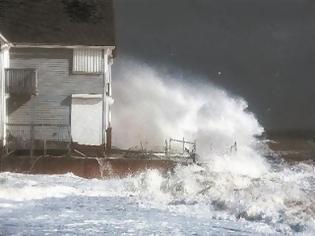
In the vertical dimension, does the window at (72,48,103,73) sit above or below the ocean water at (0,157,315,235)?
above

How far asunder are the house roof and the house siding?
0.77 meters

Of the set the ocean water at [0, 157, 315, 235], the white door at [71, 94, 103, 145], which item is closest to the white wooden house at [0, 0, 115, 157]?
the white door at [71, 94, 103, 145]

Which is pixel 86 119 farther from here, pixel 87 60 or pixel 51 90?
pixel 87 60

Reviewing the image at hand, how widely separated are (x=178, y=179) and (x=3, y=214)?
9647 millimetres

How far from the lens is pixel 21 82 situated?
118 feet

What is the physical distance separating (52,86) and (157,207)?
56.6 ft

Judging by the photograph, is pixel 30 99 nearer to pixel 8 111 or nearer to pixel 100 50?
pixel 8 111

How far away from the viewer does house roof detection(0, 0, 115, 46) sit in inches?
1447

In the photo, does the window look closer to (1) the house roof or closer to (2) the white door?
(1) the house roof

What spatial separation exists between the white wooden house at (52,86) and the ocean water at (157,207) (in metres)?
7.26

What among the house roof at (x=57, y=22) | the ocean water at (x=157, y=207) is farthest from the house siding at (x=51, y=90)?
the ocean water at (x=157, y=207)

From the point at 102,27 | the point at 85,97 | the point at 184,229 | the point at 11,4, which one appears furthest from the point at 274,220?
the point at 11,4

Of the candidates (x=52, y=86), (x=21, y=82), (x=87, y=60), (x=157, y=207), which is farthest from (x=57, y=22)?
(x=157, y=207)

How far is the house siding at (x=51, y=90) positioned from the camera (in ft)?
119
